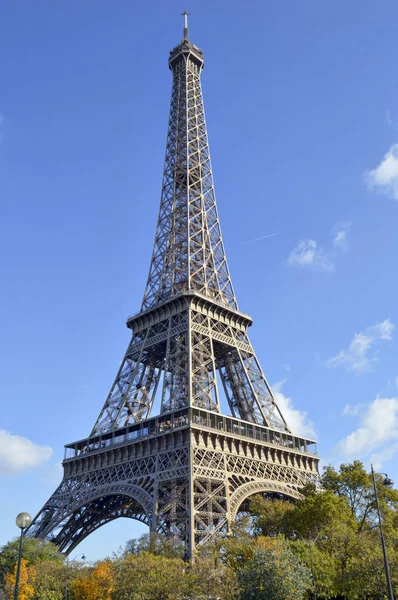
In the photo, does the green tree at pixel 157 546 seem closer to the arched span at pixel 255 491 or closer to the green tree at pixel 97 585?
the green tree at pixel 97 585

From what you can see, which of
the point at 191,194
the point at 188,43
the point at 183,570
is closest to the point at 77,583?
the point at 183,570

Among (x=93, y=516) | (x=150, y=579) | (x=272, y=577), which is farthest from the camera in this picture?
(x=93, y=516)

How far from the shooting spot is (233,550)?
35.0 meters

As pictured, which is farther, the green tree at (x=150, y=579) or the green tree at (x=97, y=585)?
the green tree at (x=97, y=585)

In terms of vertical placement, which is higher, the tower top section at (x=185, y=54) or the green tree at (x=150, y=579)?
the tower top section at (x=185, y=54)

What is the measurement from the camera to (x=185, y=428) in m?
44.8

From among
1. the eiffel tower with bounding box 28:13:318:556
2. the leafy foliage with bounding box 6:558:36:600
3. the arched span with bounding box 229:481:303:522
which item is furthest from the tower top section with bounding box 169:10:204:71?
the leafy foliage with bounding box 6:558:36:600

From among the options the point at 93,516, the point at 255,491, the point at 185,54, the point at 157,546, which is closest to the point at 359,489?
the point at 255,491

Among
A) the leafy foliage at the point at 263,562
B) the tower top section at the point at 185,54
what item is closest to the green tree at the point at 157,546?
the leafy foliage at the point at 263,562

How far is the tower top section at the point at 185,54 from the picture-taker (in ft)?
258

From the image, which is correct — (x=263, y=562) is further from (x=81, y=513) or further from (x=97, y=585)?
(x=81, y=513)

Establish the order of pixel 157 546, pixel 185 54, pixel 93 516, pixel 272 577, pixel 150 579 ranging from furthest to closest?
pixel 185 54, pixel 93 516, pixel 157 546, pixel 150 579, pixel 272 577

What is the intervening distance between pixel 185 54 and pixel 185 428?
178 ft

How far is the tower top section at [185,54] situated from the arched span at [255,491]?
56.4 metres
